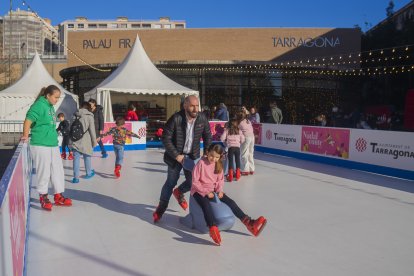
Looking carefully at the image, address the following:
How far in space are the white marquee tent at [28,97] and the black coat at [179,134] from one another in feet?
49.5

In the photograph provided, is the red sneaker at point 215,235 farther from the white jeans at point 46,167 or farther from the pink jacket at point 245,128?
the pink jacket at point 245,128

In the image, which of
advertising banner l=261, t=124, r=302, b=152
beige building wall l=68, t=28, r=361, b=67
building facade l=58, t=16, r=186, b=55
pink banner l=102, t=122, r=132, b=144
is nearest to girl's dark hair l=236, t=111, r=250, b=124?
advertising banner l=261, t=124, r=302, b=152

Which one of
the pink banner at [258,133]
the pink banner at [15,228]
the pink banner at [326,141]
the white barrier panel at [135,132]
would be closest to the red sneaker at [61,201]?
the pink banner at [15,228]

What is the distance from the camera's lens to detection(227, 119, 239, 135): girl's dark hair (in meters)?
7.94

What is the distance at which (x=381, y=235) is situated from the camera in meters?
4.68

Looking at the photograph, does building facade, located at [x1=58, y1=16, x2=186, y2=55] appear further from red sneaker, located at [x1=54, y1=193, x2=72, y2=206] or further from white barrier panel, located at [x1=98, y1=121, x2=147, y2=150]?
red sneaker, located at [x1=54, y1=193, x2=72, y2=206]

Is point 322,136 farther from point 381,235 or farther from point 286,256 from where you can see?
point 286,256

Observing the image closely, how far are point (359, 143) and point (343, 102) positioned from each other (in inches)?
786

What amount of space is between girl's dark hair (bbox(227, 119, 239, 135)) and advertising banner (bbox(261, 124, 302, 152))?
15.9ft

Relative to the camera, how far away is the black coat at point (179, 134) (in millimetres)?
4586

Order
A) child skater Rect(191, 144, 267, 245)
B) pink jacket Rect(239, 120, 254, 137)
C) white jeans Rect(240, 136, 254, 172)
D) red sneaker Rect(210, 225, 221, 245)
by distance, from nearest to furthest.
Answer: red sneaker Rect(210, 225, 221, 245)
child skater Rect(191, 144, 267, 245)
pink jacket Rect(239, 120, 254, 137)
white jeans Rect(240, 136, 254, 172)

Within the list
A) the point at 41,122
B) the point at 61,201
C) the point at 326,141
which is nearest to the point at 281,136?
the point at 326,141

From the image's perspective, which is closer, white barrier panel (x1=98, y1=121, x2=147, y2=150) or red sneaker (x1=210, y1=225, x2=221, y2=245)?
red sneaker (x1=210, y1=225, x2=221, y2=245)

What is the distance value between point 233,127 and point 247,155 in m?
1.09
